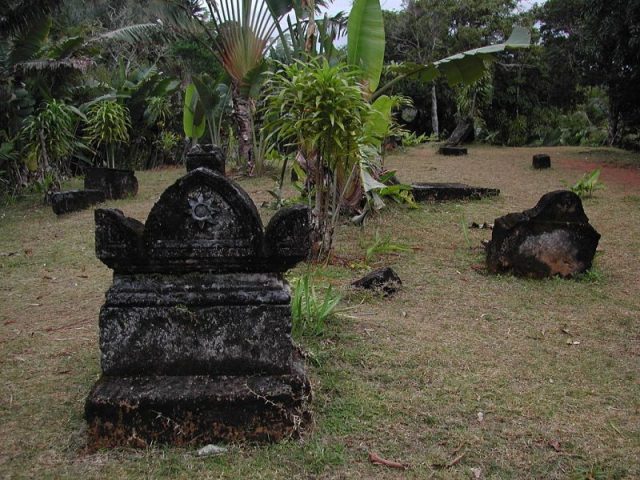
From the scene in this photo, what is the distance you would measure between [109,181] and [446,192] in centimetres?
537

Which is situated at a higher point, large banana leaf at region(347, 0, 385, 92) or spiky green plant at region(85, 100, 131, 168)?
large banana leaf at region(347, 0, 385, 92)

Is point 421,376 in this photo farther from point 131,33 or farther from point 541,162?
point 131,33

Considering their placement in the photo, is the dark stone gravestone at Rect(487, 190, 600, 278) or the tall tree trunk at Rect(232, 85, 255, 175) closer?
the dark stone gravestone at Rect(487, 190, 600, 278)

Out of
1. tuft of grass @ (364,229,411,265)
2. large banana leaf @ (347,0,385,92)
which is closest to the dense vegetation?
large banana leaf @ (347,0,385,92)

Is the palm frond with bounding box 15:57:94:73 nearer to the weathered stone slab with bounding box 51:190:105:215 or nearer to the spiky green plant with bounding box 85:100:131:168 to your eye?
the spiky green plant with bounding box 85:100:131:168

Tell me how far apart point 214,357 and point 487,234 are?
15.6ft

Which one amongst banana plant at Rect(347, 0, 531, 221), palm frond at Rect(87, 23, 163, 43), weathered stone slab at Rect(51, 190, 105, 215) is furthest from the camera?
palm frond at Rect(87, 23, 163, 43)

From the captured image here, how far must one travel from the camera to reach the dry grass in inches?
99.5

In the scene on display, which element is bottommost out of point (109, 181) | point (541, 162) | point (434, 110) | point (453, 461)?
point (453, 461)

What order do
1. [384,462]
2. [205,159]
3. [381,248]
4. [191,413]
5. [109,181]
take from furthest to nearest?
[109,181]
[381,248]
[205,159]
[191,413]
[384,462]

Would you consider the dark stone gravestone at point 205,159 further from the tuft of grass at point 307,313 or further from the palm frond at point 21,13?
the palm frond at point 21,13

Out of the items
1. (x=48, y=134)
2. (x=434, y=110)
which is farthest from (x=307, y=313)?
(x=434, y=110)

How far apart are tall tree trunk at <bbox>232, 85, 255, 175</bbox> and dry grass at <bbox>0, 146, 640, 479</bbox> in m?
5.62

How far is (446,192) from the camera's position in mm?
8727
